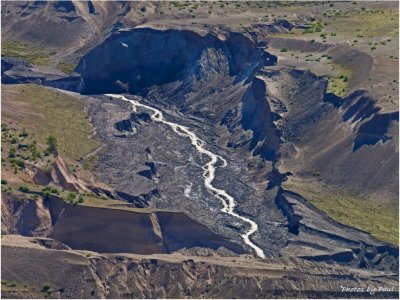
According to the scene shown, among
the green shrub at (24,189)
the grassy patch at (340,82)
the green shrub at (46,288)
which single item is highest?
the grassy patch at (340,82)

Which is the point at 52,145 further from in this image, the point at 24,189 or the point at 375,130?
the point at 375,130

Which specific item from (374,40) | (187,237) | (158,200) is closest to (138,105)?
(374,40)

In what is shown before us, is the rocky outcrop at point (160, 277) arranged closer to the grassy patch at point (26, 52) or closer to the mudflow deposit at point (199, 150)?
the mudflow deposit at point (199, 150)

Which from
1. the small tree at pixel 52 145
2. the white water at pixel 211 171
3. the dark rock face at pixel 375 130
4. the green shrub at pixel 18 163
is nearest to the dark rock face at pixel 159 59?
the white water at pixel 211 171

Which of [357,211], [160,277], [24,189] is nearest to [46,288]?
[160,277]

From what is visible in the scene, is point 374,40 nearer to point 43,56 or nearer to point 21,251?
point 43,56
